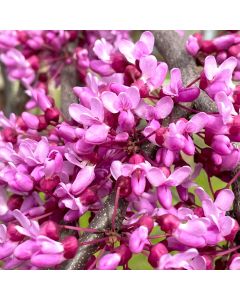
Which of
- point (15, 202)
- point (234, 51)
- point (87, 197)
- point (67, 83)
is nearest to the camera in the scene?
point (87, 197)

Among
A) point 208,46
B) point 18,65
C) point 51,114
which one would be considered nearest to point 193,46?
point 208,46

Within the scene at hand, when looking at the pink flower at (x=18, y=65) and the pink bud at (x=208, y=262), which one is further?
Answer: the pink flower at (x=18, y=65)

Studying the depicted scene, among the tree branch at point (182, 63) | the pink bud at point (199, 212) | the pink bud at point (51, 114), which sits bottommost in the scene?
the pink bud at point (199, 212)

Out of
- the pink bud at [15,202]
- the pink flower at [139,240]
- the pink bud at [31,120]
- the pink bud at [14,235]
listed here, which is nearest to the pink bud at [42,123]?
the pink bud at [31,120]

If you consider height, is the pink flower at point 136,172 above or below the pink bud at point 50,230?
above

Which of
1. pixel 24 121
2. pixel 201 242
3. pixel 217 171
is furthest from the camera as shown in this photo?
pixel 24 121

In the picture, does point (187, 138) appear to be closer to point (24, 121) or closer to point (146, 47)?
point (146, 47)

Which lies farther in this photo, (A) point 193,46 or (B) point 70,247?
(A) point 193,46

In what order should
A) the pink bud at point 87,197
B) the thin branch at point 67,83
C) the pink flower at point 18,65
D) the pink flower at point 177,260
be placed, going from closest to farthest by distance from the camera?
the pink flower at point 177,260 < the pink bud at point 87,197 < the thin branch at point 67,83 < the pink flower at point 18,65

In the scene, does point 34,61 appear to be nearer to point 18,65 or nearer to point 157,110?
point 18,65

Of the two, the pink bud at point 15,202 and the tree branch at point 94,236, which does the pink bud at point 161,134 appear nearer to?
the tree branch at point 94,236
